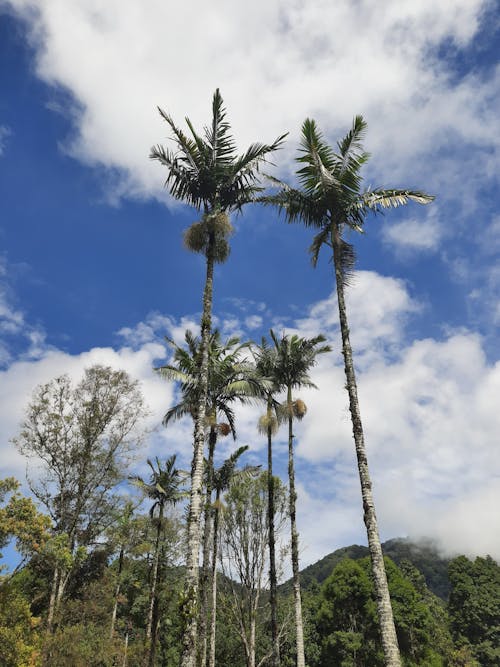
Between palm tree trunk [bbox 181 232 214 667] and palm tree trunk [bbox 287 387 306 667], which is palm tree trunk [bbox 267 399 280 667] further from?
palm tree trunk [bbox 181 232 214 667]

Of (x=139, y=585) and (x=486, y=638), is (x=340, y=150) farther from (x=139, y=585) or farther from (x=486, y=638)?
(x=486, y=638)

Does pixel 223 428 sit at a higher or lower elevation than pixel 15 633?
→ higher

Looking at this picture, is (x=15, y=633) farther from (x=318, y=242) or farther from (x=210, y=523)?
(x=318, y=242)

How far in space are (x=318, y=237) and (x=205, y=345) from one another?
5471 millimetres

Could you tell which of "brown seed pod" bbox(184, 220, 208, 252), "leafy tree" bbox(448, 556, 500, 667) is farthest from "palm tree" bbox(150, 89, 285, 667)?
"leafy tree" bbox(448, 556, 500, 667)

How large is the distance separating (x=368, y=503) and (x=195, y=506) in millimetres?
4034

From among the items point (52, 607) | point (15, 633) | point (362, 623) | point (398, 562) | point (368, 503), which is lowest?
point (15, 633)

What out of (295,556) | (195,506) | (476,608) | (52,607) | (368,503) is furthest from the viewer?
(476,608)

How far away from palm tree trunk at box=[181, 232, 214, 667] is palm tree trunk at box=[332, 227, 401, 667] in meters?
3.81

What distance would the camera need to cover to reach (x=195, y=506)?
10500mm

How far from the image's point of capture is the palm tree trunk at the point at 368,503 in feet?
29.4

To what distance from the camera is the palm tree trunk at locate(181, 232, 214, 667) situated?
29.5 ft

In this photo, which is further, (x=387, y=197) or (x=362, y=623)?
(x=362, y=623)

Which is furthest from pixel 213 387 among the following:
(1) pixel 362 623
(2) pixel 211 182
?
(1) pixel 362 623
